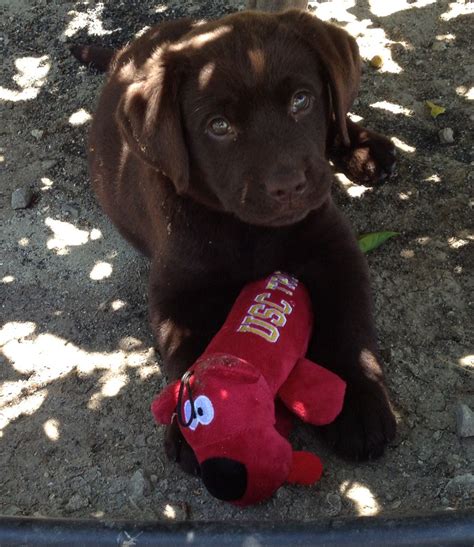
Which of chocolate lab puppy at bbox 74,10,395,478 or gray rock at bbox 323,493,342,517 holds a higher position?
chocolate lab puppy at bbox 74,10,395,478

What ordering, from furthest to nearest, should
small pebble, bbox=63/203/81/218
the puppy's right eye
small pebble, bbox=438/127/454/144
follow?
1. small pebble, bbox=63/203/81/218
2. small pebble, bbox=438/127/454/144
3. the puppy's right eye

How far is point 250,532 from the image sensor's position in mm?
1926

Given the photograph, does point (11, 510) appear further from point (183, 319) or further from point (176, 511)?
point (183, 319)

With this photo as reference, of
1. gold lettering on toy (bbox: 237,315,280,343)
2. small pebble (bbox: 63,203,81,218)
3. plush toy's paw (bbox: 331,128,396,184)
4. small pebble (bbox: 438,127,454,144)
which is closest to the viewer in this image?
gold lettering on toy (bbox: 237,315,280,343)

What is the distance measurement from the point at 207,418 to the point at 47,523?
812 mm

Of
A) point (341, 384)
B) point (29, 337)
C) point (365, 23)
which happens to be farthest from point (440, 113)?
point (29, 337)

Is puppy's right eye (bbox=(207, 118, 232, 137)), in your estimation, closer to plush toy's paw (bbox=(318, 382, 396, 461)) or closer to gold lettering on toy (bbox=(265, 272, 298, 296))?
gold lettering on toy (bbox=(265, 272, 298, 296))

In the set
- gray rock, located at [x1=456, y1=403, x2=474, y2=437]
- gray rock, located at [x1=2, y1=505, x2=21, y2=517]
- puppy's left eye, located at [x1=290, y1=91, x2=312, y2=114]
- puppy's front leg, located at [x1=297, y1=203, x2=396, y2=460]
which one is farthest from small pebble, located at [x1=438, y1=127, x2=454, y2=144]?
gray rock, located at [x1=2, y1=505, x2=21, y2=517]

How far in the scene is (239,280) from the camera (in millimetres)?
3445

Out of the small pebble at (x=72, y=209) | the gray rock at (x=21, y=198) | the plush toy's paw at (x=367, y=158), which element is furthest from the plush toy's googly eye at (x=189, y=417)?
the gray rock at (x=21, y=198)

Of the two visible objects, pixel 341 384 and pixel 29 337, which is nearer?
pixel 341 384

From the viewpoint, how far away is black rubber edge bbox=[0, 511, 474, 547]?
72.2 inches

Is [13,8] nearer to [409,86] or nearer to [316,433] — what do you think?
[409,86]

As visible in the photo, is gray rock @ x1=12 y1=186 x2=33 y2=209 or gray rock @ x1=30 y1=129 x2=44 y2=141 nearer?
gray rock @ x1=12 y1=186 x2=33 y2=209
